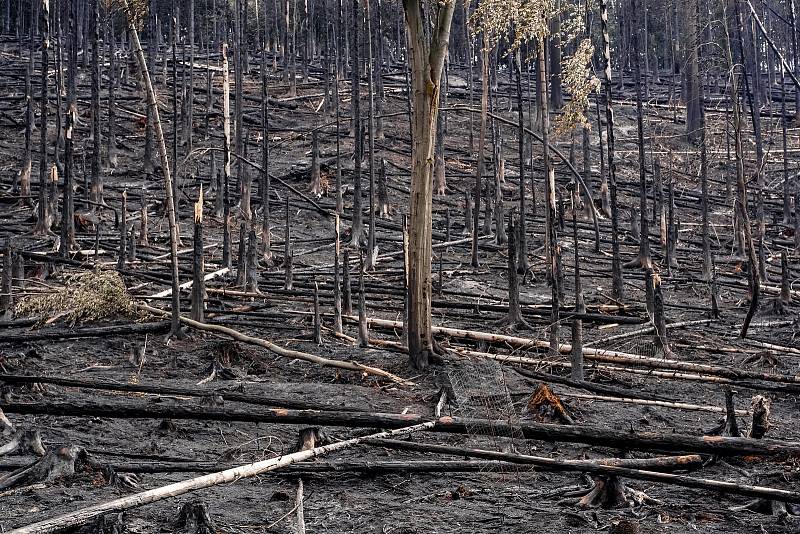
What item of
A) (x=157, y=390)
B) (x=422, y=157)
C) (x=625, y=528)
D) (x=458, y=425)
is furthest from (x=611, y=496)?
(x=422, y=157)

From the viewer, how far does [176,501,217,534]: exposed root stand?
4238 millimetres

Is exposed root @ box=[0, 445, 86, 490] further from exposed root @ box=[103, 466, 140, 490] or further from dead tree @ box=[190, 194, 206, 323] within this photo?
dead tree @ box=[190, 194, 206, 323]

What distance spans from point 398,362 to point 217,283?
17.2 feet

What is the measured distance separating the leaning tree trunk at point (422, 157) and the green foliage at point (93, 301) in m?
3.89

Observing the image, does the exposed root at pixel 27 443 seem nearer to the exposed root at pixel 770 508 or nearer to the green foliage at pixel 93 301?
the exposed root at pixel 770 508

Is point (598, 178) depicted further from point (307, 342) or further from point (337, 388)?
point (337, 388)

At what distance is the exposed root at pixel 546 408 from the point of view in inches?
276

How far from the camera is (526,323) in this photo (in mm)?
10742

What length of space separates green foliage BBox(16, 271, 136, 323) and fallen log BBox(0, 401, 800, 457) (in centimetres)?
461

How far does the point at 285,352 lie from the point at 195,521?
4871mm

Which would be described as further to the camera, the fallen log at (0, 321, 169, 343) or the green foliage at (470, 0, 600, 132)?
the green foliage at (470, 0, 600, 132)

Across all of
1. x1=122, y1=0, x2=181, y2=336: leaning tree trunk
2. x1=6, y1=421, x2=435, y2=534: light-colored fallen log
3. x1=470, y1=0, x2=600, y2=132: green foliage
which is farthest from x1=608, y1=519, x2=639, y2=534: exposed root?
x1=470, y1=0, x2=600, y2=132: green foliage

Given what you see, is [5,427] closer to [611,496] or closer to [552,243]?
[611,496]

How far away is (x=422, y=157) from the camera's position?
8.77 m
